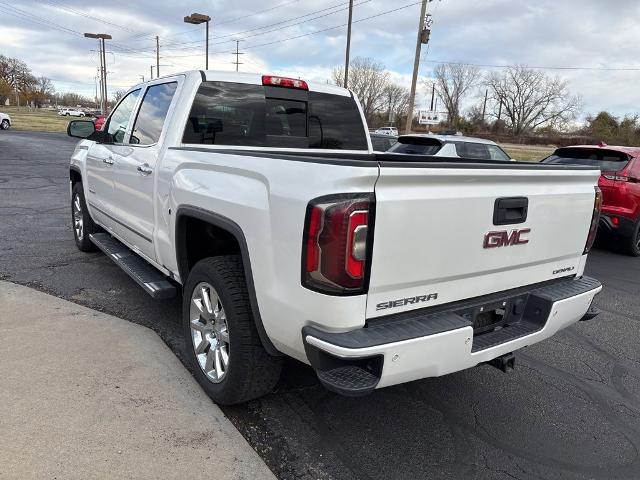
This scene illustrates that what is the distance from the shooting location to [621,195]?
24.7 feet

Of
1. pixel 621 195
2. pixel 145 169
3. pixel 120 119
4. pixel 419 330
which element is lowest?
pixel 419 330

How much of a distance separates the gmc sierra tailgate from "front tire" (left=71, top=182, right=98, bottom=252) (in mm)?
4736

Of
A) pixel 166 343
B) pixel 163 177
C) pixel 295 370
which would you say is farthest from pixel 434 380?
pixel 163 177

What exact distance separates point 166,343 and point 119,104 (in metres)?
2.74

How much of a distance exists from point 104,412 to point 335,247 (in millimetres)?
1740

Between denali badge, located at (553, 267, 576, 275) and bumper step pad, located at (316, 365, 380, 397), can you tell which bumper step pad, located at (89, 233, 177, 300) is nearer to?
bumper step pad, located at (316, 365, 380, 397)

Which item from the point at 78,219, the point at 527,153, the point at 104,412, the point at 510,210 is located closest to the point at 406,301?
the point at 510,210

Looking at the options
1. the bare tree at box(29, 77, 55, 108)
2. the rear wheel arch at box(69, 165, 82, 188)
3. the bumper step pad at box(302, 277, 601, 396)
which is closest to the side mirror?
the rear wheel arch at box(69, 165, 82, 188)

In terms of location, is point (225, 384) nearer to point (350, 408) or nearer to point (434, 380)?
point (350, 408)

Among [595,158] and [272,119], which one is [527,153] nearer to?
[595,158]

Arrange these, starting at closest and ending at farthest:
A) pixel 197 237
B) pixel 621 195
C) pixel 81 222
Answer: pixel 197 237 < pixel 81 222 < pixel 621 195

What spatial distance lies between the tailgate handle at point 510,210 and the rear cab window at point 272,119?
2062 mm

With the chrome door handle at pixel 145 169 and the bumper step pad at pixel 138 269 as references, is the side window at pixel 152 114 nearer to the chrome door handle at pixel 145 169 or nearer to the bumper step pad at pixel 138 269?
the chrome door handle at pixel 145 169

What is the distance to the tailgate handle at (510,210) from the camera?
8.46 ft
